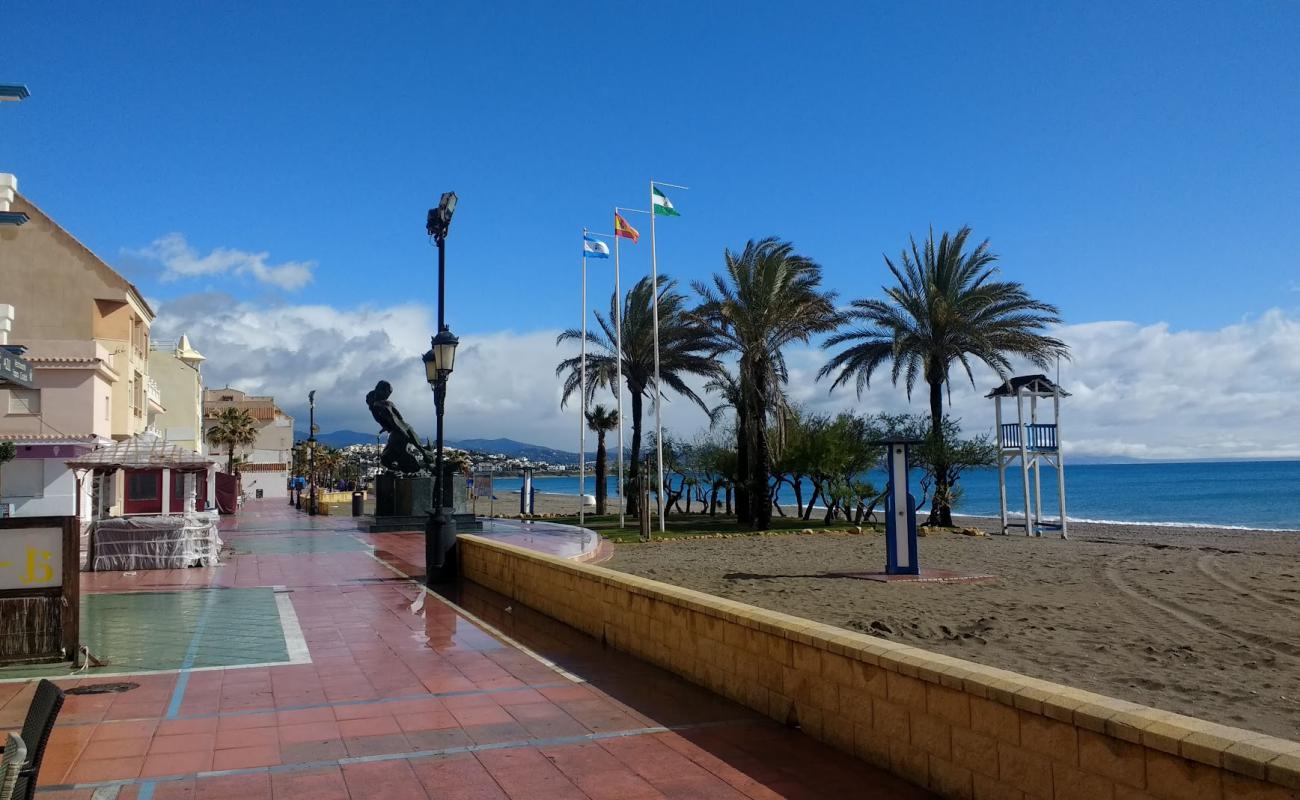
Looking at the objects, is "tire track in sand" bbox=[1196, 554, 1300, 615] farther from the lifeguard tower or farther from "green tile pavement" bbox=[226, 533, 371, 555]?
"green tile pavement" bbox=[226, 533, 371, 555]

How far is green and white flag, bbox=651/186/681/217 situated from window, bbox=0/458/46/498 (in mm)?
21711

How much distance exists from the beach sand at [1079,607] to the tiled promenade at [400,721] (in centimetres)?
380

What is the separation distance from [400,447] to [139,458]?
1183cm

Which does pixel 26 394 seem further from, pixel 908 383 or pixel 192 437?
pixel 908 383

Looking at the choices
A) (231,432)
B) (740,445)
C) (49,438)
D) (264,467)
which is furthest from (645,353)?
(264,467)

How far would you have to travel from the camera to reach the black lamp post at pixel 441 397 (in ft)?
48.5

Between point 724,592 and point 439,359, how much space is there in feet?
18.9

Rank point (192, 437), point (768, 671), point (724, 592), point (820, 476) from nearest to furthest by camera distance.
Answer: point (768, 671), point (724, 592), point (820, 476), point (192, 437)

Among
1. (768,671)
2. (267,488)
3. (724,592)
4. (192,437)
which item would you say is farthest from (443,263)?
(267,488)

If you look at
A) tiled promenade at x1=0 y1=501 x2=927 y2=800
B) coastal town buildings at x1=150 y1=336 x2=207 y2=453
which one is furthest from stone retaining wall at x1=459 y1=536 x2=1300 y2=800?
coastal town buildings at x1=150 y1=336 x2=207 y2=453

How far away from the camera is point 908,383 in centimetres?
3316

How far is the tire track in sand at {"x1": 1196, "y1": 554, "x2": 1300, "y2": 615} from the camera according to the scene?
46.5 ft

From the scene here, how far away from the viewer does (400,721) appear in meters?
6.56

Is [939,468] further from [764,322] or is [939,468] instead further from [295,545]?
[295,545]
